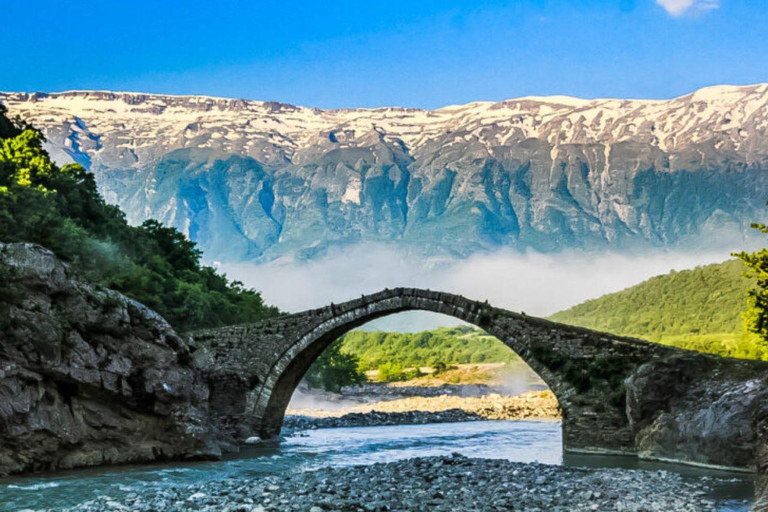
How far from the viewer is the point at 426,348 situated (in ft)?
438

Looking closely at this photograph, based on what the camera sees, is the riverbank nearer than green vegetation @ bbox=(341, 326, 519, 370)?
Yes

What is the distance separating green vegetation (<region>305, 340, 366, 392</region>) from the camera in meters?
72.0

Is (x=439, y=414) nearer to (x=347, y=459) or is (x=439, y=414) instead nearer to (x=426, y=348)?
(x=347, y=459)

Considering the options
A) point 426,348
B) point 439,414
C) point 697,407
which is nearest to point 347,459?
point 697,407

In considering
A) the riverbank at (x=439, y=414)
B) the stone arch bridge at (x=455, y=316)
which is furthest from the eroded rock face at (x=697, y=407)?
the riverbank at (x=439, y=414)

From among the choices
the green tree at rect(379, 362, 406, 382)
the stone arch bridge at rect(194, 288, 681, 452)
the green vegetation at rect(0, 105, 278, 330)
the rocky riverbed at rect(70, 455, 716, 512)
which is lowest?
the rocky riverbed at rect(70, 455, 716, 512)

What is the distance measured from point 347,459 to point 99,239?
2110 centimetres

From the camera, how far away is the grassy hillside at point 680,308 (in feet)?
260

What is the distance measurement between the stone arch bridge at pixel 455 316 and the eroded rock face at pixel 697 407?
97 cm

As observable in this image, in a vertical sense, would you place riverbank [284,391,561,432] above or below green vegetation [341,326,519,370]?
below

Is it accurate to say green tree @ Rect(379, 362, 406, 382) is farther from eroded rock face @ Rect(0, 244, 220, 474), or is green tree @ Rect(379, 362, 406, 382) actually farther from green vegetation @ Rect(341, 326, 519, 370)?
eroded rock face @ Rect(0, 244, 220, 474)

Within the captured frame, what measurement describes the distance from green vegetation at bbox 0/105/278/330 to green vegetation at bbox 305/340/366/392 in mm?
14277

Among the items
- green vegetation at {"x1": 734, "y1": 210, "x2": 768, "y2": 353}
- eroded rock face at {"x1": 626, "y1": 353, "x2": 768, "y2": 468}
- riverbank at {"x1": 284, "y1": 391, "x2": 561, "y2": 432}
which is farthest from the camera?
riverbank at {"x1": 284, "y1": 391, "x2": 561, "y2": 432}

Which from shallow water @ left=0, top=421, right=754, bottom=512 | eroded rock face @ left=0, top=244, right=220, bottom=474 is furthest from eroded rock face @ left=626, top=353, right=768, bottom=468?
eroded rock face @ left=0, top=244, right=220, bottom=474
